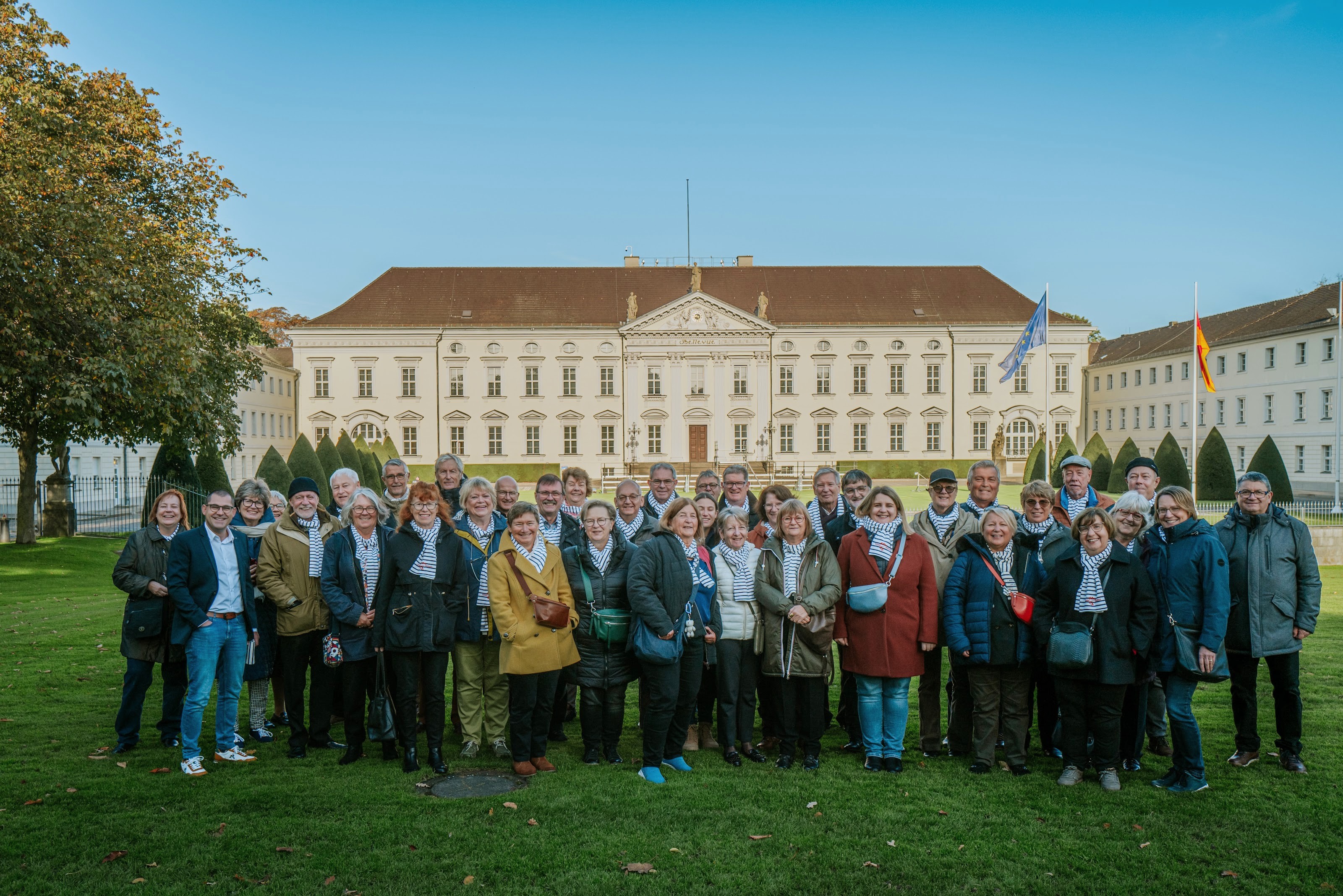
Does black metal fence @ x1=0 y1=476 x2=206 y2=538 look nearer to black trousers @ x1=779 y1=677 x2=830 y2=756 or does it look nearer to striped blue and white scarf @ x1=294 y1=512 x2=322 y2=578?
striped blue and white scarf @ x1=294 y1=512 x2=322 y2=578

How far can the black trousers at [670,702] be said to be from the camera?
5805mm

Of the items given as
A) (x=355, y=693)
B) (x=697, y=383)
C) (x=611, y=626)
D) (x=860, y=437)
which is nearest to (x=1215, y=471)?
(x=860, y=437)

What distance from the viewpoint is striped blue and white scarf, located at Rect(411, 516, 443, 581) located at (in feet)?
19.0

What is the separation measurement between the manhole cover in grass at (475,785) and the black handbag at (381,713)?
1.56ft

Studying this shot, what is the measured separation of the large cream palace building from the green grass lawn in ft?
148

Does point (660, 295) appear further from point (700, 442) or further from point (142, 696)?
point (142, 696)

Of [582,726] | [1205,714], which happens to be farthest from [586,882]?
[1205,714]

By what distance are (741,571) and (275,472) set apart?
842 inches

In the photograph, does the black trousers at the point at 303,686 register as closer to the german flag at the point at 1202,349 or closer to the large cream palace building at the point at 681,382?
the german flag at the point at 1202,349

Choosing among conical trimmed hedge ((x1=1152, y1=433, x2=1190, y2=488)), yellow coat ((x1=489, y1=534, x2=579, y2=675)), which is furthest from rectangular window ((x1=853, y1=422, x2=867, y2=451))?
yellow coat ((x1=489, y1=534, x2=579, y2=675))

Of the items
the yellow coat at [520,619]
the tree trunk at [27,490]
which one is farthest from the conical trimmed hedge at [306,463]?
the yellow coat at [520,619]

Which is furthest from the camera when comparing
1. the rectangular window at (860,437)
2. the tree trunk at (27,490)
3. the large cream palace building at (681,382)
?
the rectangular window at (860,437)

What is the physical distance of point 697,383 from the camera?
51812mm

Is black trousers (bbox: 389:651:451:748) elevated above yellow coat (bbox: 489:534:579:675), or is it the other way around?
yellow coat (bbox: 489:534:579:675)
